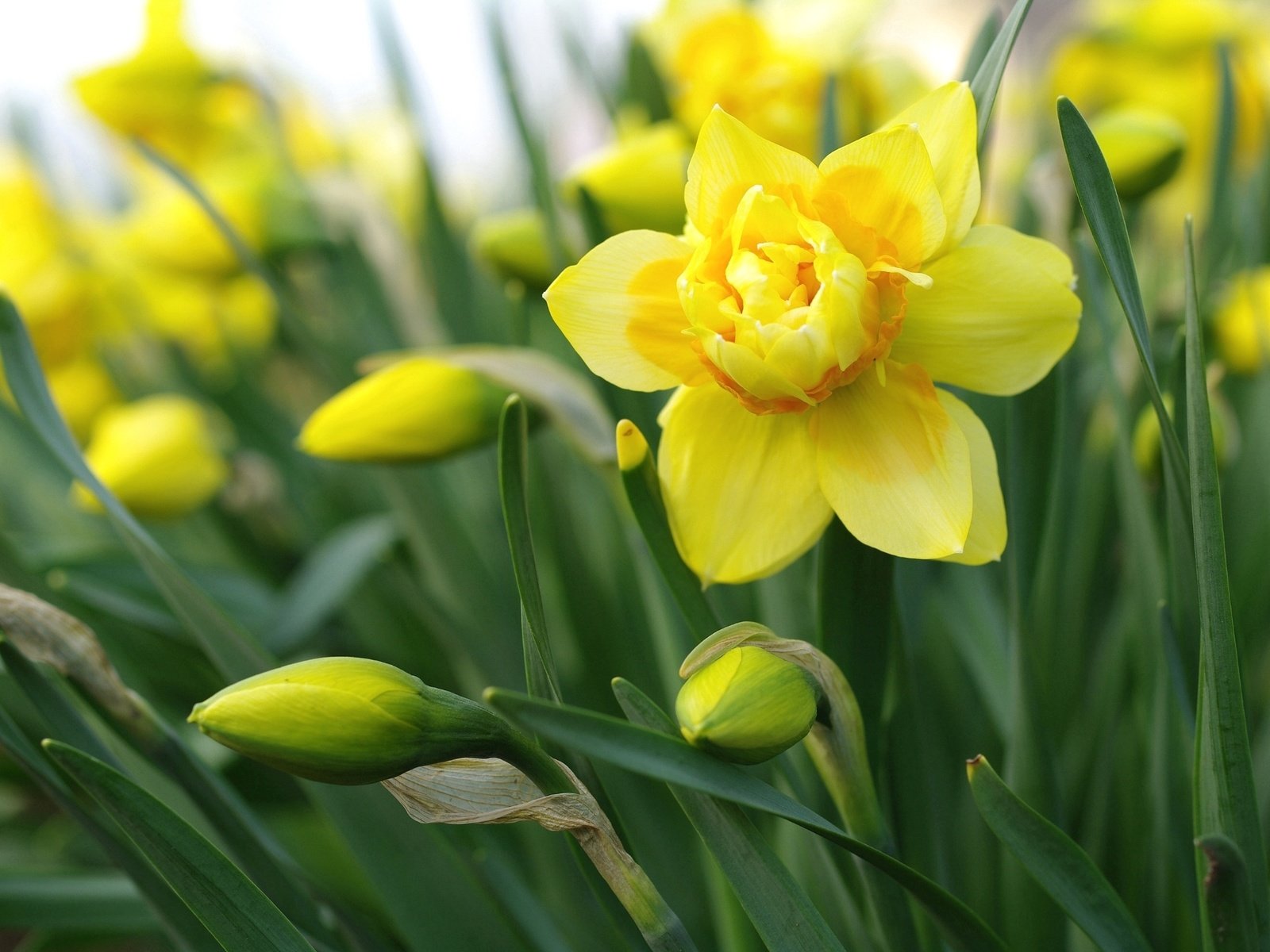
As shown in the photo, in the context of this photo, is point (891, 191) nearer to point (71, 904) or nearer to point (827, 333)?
point (827, 333)

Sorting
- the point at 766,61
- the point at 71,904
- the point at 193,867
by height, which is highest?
the point at 766,61

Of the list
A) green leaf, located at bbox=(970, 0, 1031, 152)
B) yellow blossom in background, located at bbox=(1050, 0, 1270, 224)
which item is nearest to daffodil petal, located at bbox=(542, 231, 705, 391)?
green leaf, located at bbox=(970, 0, 1031, 152)

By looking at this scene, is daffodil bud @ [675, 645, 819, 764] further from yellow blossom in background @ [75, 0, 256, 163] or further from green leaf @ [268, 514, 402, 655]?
yellow blossom in background @ [75, 0, 256, 163]

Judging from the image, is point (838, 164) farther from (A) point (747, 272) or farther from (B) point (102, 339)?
(B) point (102, 339)

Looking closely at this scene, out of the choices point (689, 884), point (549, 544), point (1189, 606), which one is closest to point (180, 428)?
point (549, 544)

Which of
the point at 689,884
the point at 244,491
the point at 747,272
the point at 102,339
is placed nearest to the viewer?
the point at 747,272

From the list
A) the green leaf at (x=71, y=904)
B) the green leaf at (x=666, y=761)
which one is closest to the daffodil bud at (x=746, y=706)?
the green leaf at (x=666, y=761)

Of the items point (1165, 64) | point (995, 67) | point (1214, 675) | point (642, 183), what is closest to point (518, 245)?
point (642, 183)
